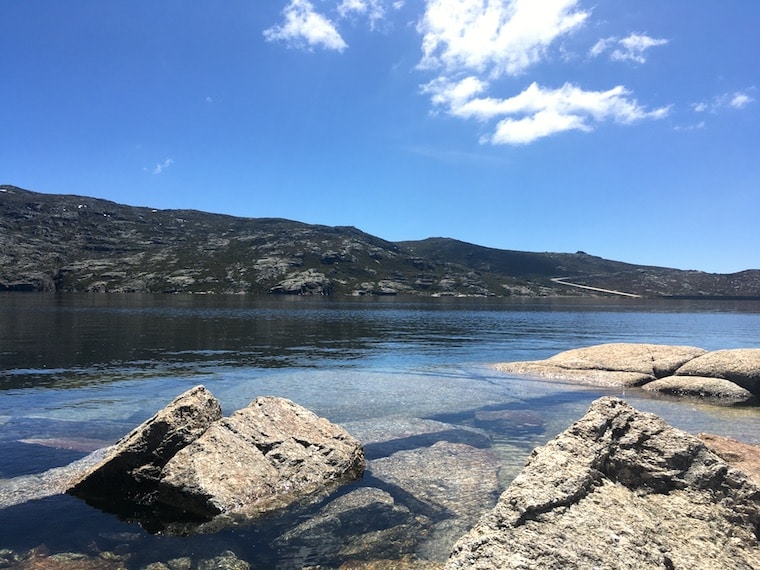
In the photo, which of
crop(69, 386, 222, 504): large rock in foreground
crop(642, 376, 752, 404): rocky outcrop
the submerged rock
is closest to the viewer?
the submerged rock

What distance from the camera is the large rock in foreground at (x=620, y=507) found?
7.29 m

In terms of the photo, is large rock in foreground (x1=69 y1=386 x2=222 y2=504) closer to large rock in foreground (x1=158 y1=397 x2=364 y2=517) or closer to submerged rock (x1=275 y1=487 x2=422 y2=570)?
large rock in foreground (x1=158 y1=397 x2=364 y2=517)

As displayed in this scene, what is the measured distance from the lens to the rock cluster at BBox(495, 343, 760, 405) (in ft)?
104

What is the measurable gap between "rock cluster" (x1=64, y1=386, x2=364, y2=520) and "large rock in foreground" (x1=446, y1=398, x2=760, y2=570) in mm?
8139

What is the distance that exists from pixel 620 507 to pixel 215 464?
10.8 m

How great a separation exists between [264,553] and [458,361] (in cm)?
3979

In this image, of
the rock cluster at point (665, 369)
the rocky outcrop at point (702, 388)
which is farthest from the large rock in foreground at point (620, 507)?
the rock cluster at point (665, 369)

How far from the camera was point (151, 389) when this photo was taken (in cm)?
3225

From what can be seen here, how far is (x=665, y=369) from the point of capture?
37.3m

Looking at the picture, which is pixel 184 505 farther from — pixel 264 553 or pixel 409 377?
pixel 409 377

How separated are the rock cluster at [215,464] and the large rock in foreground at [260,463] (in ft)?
0.09

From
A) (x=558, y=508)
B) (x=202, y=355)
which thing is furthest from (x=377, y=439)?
(x=202, y=355)

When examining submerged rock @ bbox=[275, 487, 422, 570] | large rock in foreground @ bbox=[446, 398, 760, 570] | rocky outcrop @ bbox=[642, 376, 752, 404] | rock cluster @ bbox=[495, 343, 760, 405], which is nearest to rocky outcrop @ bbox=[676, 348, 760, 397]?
rock cluster @ bbox=[495, 343, 760, 405]

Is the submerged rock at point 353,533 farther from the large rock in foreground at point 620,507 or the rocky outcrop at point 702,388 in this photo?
the rocky outcrop at point 702,388
